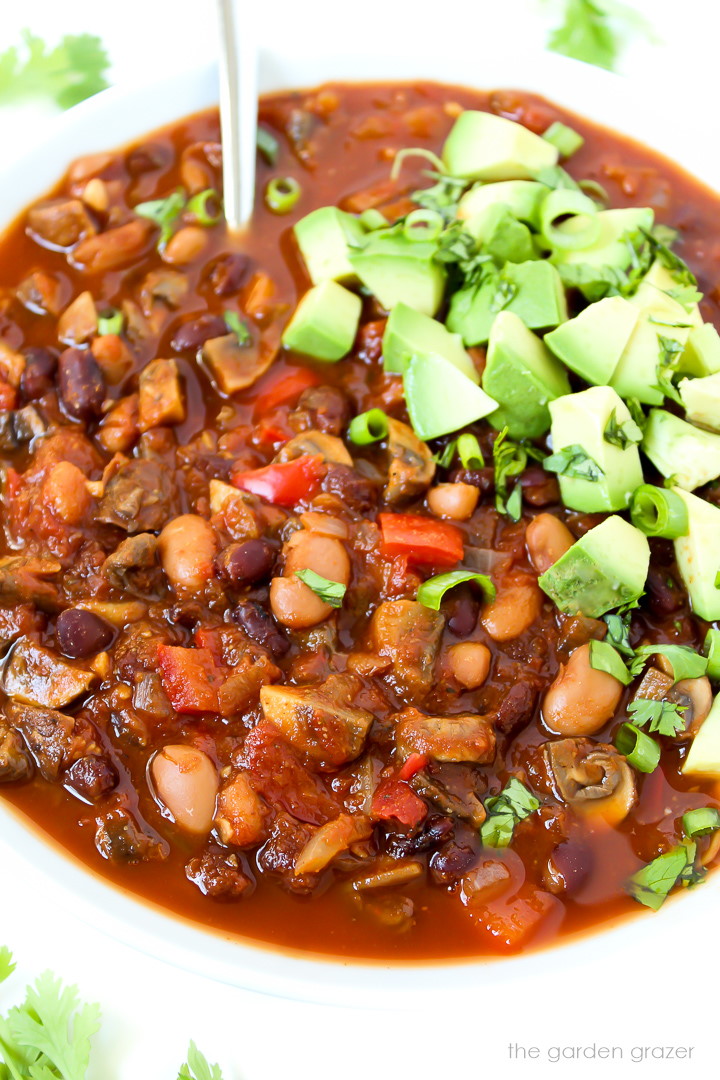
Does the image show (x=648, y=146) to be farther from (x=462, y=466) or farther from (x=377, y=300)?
(x=462, y=466)

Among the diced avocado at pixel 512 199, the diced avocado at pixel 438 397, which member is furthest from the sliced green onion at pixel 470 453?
the diced avocado at pixel 512 199

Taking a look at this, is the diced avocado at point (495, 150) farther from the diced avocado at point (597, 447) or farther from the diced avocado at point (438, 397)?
the diced avocado at point (597, 447)

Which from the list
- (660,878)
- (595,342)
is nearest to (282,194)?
(595,342)

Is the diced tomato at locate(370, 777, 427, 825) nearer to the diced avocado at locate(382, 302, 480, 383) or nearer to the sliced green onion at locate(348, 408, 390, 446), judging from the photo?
the sliced green onion at locate(348, 408, 390, 446)

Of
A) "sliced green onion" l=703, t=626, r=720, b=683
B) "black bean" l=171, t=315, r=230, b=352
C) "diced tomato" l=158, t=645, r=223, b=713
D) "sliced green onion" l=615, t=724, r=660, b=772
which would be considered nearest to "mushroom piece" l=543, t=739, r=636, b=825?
"sliced green onion" l=615, t=724, r=660, b=772

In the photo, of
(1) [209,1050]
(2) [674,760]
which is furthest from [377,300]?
(1) [209,1050]

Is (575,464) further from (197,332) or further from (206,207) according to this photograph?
(206,207)

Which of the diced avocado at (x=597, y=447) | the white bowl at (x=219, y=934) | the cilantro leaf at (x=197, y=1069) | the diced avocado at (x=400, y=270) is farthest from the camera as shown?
the diced avocado at (x=400, y=270)
